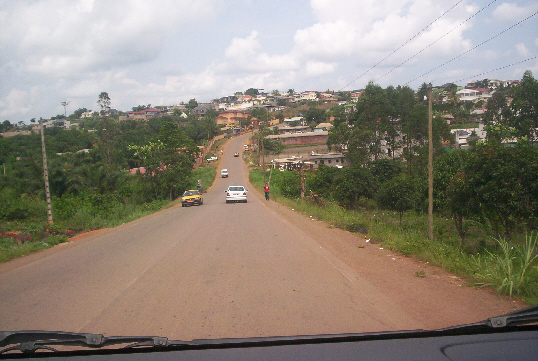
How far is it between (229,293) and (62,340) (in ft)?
12.5

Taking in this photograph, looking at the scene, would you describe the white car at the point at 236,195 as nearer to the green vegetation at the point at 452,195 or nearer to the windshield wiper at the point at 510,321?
the green vegetation at the point at 452,195

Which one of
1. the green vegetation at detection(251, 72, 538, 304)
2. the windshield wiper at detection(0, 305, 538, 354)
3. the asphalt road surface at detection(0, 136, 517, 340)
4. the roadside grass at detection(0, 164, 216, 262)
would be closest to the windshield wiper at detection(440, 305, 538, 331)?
the windshield wiper at detection(0, 305, 538, 354)

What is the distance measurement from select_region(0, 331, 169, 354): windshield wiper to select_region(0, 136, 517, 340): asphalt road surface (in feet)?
5.31

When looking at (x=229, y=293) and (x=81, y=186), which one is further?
(x=81, y=186)

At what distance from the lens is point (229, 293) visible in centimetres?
723

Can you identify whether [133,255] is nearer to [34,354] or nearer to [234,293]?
[234,293]

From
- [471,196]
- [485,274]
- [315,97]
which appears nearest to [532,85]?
[471,196]

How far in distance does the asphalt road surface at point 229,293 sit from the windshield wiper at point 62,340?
5.31 feet

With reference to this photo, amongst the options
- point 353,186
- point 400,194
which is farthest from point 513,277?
point 353,186

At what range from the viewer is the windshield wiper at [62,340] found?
3.56 meters

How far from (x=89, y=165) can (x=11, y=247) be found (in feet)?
93.3

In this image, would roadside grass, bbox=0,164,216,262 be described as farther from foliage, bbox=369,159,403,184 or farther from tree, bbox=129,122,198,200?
foliage, bbox=369,159,403,184

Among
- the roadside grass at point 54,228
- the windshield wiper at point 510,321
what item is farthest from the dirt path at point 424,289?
the roadside grass at point 54,228

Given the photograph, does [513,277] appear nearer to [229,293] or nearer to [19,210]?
[229,293]
